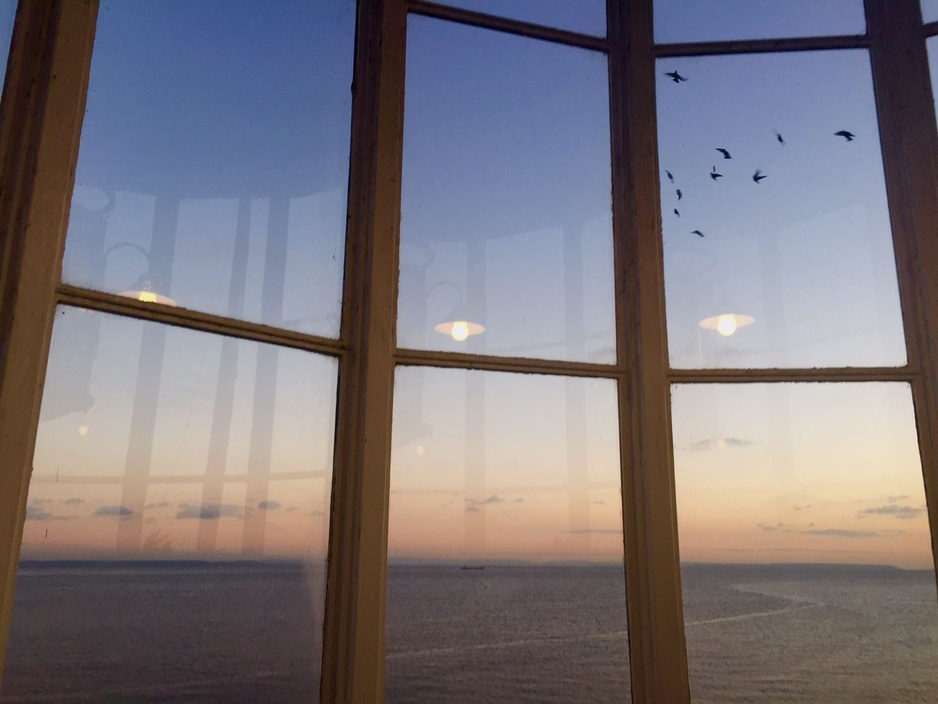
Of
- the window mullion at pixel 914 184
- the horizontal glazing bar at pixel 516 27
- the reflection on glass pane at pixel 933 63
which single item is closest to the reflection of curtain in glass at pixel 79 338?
the horizontal glazing bar at pixel 516 27

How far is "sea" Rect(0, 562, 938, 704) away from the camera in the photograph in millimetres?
1610

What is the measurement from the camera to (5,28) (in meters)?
1.64

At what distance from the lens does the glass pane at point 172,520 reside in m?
1.56

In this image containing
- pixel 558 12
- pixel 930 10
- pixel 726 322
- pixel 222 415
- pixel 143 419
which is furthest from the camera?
pixel 558 12

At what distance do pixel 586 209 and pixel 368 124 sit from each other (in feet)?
2.33

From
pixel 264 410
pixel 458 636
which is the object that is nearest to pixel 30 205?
pixel 264 410

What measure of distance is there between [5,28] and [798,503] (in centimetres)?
230

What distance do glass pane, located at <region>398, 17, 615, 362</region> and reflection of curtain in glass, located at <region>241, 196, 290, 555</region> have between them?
1.13 ft

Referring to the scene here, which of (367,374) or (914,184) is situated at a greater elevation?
(914,184)

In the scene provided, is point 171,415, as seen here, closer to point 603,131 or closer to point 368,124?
point 368,124

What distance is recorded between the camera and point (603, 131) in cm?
250

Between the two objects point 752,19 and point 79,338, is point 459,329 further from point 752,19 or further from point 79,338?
point 752,19

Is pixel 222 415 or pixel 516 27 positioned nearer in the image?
pixel 222 415

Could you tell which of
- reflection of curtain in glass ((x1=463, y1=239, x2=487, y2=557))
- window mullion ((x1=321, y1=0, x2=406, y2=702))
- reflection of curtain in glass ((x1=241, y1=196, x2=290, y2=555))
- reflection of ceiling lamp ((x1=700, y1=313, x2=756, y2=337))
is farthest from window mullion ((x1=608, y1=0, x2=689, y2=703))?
reflection of curtain in glass ((x1=241, y1=196, x2=290, y2=555))
